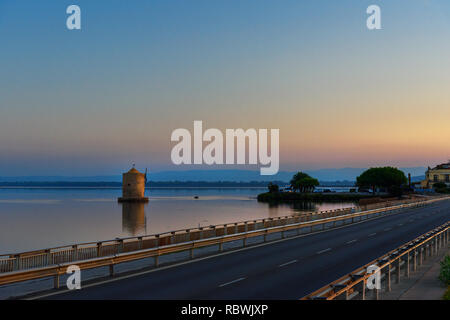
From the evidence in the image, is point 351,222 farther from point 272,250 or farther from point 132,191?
point 132,191

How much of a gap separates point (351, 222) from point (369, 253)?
24.0 meters

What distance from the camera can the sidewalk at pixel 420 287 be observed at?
1370 cm

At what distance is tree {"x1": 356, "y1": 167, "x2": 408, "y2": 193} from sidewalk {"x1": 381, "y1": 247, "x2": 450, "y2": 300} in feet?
503

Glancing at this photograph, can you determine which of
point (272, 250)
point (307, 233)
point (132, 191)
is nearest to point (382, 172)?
point (132, 191)

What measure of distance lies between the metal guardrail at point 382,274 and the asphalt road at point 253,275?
6.28ft

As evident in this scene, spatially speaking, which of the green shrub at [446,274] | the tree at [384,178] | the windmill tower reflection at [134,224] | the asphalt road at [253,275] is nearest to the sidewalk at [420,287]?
the green shrub at [446,274]

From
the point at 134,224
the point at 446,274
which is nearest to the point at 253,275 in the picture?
the point at 446,274

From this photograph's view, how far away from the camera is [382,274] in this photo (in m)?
16.1

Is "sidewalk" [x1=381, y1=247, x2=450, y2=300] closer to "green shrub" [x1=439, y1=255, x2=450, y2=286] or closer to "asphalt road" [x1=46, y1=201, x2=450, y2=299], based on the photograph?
"green shrub" [x1=439, y1=255, x2=450, y2=286]

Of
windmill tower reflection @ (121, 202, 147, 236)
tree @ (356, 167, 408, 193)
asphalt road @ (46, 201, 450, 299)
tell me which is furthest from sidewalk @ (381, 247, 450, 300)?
tree @ (356, 167, 408, 193)

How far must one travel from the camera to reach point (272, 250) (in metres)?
25.2

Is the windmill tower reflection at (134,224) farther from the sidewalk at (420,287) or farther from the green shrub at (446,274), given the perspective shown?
the green shrub at (446,274)

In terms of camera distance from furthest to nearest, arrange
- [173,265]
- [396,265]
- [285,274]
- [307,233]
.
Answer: [307,233] < [173,265] < [285,274] < [396,265]

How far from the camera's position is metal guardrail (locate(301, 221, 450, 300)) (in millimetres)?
10459
